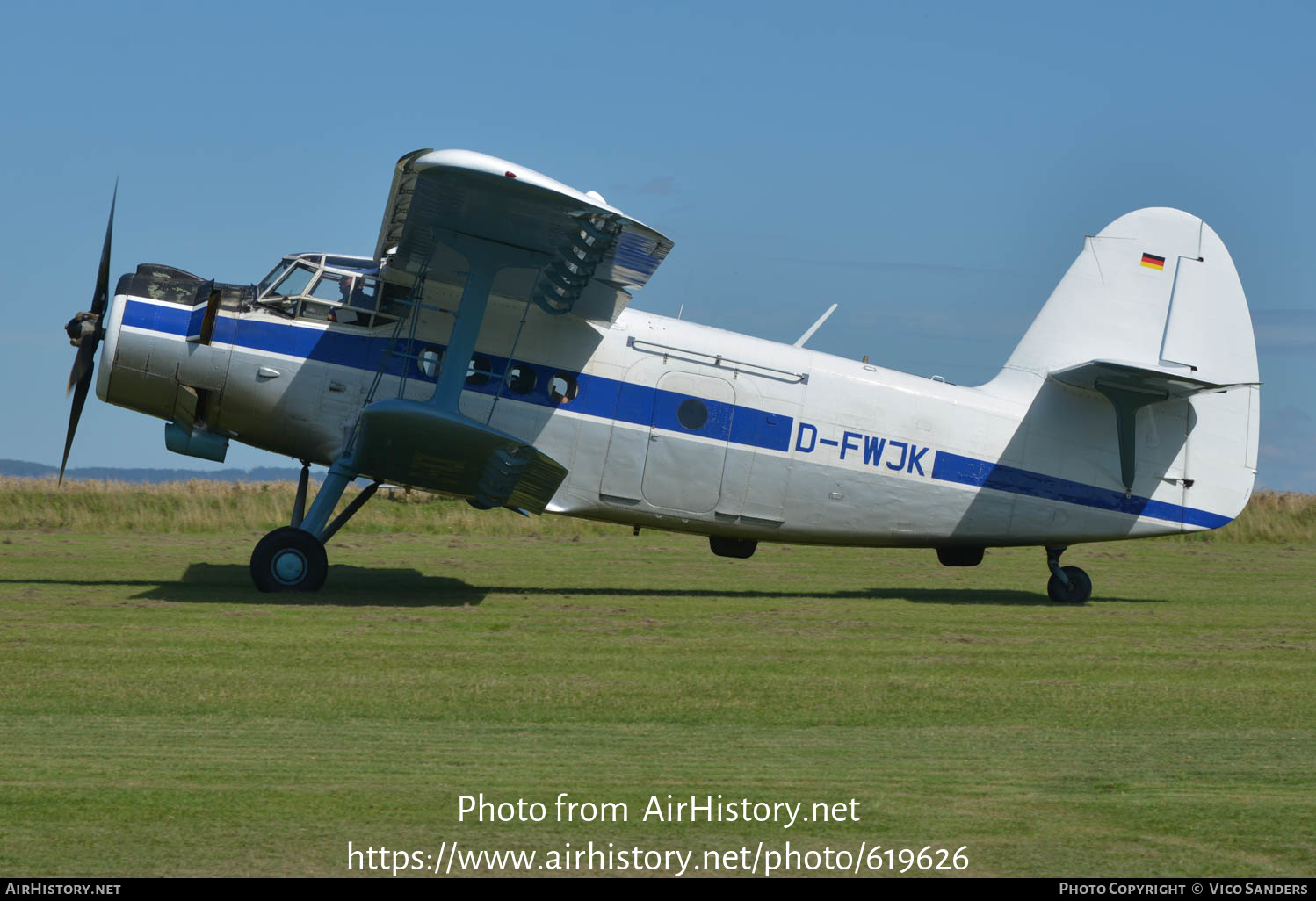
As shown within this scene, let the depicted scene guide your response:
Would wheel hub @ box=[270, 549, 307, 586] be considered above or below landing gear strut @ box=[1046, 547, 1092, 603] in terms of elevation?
below

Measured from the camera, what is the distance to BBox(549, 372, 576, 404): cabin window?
12.4 m

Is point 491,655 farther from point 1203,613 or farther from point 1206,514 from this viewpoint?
point 1206,514

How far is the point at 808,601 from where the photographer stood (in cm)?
1330

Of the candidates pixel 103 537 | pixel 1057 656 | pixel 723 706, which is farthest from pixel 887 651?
pixel 103 537

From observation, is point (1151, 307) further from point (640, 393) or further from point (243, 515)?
point (243, 515)

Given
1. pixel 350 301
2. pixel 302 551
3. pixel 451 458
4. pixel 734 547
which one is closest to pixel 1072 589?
pixel 734 547

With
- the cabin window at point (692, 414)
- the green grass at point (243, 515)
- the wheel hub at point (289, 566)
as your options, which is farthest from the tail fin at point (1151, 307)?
the green grass at point (243, 515)

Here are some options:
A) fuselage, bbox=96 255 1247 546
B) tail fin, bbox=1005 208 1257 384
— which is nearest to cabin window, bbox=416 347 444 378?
fuselage, bbox=96 255 1247 546

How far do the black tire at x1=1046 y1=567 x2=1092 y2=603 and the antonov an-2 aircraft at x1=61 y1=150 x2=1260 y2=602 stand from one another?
4 cm

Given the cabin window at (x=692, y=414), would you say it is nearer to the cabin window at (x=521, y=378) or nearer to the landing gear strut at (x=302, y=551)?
the cabin window at (x=521, y=378)

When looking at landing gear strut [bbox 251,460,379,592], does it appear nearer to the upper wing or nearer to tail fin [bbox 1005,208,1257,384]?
the upper wing

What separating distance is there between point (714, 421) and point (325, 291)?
424 cm

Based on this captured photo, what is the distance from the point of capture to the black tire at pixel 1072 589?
14.0 meters

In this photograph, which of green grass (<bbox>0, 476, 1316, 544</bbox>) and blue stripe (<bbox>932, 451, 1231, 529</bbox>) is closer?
blue stripe (<bbox>932, 451, 1231, 529</bbox>)
